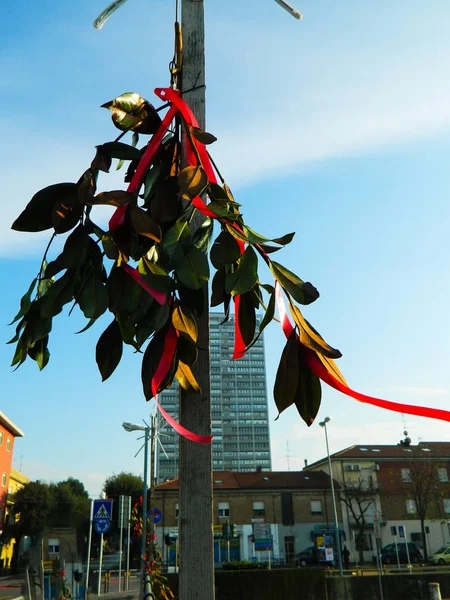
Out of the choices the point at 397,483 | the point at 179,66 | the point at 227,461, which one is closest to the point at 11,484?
the point at 397,483

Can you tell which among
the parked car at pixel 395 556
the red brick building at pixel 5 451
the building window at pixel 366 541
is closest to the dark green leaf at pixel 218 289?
the parked car at pixel 395 556

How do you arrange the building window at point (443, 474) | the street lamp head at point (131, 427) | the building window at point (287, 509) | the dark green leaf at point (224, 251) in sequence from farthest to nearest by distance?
the building window at point (443, 474) < the building window at point (287, 509) < the street lamp head at point (131, 427) < the dark green leaf at point (224, 251)

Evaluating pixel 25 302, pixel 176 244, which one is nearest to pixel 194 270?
pixel 176 244

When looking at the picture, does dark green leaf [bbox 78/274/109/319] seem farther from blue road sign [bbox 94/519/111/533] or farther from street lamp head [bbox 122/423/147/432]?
street lamp head [bbox 122/423/147/432]

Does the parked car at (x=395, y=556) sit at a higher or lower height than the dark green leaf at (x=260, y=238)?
lower

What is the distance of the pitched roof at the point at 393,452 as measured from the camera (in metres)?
47.0

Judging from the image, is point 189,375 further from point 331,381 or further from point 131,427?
point 131,427

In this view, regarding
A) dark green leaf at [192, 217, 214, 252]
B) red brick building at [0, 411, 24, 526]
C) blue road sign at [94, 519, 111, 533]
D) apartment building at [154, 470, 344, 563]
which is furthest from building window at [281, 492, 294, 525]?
dark green leaf at [192, 217, 214, 252]

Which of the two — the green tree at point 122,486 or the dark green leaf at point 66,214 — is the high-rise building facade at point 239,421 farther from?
the dark green leaf at point 66,214

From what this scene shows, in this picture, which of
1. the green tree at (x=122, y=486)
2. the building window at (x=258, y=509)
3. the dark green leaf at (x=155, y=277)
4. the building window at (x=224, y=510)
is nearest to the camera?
the dark green leaf at (x=155, y=277)

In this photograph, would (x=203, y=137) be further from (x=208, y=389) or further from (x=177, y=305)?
(x=208, y=389)

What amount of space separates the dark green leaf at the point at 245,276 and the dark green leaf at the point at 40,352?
0.63 meters

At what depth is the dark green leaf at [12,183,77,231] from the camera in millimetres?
1364

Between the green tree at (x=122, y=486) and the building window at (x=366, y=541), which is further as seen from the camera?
the green tree at (x=122, y=486)
